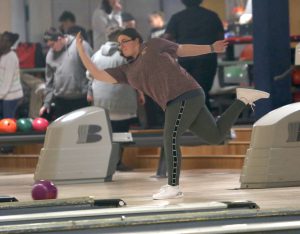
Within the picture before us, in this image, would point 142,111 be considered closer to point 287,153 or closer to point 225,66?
point 225,66

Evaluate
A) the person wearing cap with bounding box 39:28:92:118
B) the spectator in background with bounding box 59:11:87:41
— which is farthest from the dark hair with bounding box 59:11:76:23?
the person wearing cap with bounding box 39:28:92:118

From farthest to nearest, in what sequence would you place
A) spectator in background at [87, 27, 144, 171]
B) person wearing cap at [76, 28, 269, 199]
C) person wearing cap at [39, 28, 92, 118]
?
person wearing cap at [39, 28, 92, 118] → spectator in background at [87, 27, 144, 171] → person wearing cap at [76, 28, 269, 199]

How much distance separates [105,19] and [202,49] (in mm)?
5421

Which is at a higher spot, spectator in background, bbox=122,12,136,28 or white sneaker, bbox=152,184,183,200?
spectator in background, bbox=122,12,136,28

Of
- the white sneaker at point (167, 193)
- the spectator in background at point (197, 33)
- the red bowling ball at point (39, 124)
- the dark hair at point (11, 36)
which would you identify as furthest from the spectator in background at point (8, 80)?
the white sneaker at point (167, 193)

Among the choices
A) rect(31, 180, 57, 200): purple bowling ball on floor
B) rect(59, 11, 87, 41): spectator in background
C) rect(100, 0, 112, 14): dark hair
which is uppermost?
rect(100, 0, 112, 14): dark hair

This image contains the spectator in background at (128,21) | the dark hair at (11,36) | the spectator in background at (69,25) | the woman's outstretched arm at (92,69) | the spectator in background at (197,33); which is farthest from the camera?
the dark hair at (11,36)

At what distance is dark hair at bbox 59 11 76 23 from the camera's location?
15.3m

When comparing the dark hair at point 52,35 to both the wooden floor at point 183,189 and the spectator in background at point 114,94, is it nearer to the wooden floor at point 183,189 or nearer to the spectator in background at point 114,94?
the spectator in background at point 114,94

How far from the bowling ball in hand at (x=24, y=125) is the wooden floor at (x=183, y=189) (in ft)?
1.93

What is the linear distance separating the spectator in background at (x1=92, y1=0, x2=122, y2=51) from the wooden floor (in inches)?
75.3

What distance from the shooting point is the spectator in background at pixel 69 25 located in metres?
15.1

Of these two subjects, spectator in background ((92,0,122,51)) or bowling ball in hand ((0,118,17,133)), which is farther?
spectator in background ((92,0,122,51))

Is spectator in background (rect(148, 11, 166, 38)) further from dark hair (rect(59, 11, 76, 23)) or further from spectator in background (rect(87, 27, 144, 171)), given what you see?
spectator in background (rect(87, 27, 144, 171))
